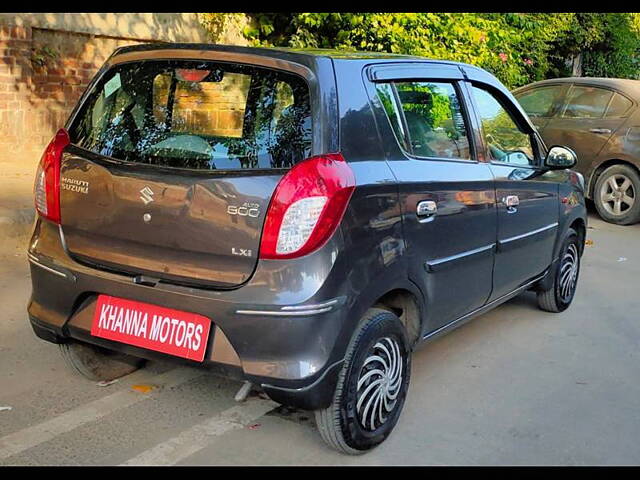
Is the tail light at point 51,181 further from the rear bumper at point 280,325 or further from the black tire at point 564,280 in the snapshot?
the black tire at point 564,280

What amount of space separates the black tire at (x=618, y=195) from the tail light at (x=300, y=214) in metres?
7.27

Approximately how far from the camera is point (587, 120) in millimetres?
9742

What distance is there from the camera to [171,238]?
3.19 metres

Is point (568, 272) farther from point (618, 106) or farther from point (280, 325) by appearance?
point (618, 106)

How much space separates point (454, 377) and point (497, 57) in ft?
28.6

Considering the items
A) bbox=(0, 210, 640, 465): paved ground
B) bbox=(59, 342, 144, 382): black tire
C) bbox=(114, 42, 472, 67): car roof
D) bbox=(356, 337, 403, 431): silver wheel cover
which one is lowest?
bbox=(0, 210, 640, 465): paved ground

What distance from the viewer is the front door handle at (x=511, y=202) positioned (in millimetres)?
4527

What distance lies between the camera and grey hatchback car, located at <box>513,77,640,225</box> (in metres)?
9.39

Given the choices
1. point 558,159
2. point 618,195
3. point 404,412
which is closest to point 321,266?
point 404,412

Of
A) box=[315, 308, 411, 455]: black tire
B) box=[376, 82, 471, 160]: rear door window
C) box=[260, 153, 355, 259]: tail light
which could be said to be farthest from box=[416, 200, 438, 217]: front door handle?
box=[260, 153, 355, 259]: tail light

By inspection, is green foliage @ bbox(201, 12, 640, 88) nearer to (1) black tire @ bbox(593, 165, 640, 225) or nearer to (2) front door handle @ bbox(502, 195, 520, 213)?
(1) black tire @ bbox(593, 165, 640, 225)

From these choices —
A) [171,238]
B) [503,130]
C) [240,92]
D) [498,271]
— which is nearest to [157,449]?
[171,238]

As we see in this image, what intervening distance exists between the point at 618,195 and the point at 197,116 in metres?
7.37

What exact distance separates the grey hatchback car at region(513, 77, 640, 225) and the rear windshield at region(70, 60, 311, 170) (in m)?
7.16
